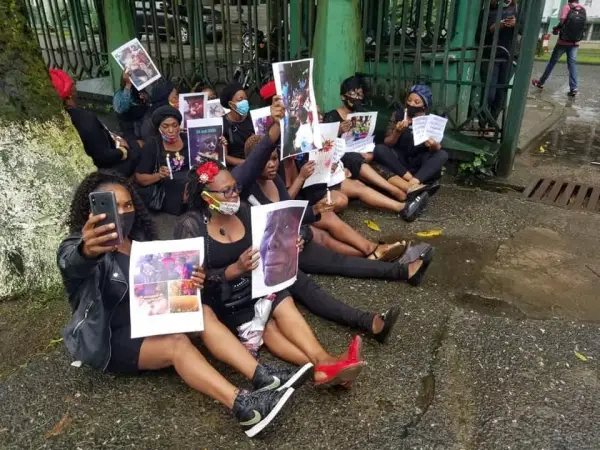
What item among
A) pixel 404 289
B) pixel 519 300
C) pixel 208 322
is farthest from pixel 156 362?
pixel 519 300

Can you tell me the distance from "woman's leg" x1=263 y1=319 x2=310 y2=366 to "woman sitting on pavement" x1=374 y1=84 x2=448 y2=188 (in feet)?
8.53

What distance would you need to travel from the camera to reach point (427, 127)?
15.8 ft

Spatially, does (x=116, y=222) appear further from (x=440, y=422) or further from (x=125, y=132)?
(x=125, y=132)

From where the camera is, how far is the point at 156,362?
2.48 m

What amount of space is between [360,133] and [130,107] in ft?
8.30

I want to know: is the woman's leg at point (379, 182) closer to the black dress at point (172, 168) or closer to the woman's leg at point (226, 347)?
the black dress at point (172, 168)

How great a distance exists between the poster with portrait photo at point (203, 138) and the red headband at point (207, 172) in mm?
1711

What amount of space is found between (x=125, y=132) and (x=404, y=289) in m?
3.69

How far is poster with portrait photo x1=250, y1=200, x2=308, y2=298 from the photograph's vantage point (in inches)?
101

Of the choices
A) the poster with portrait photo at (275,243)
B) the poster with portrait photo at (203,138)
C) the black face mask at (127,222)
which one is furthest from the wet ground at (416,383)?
the poster with portrait photo at (203,138)

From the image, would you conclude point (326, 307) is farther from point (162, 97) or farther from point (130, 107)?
point (130, 107)

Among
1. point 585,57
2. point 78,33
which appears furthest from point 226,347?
point 585,57

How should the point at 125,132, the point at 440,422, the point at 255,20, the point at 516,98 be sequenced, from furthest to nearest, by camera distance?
the point at 255,20, the point at 125,132, the point at 516,98, the point at 440,422

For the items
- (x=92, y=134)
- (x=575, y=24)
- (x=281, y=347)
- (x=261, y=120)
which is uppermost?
(x=575, y=24)
